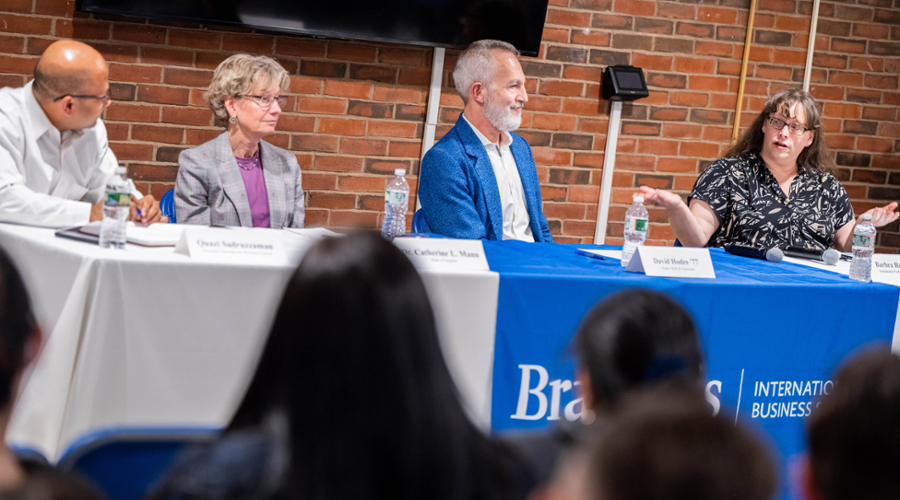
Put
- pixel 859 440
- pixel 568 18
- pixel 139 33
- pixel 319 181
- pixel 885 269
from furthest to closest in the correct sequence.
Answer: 1. pixel 568 18
2. pixel 319 181
3. pixel 139 33
4. pixel 885 269
5. pixel 859 440

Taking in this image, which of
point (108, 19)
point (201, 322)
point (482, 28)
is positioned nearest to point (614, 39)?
point (482, 28)

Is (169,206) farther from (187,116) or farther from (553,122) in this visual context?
(553,122)

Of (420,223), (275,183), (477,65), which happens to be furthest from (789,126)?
(275,183)

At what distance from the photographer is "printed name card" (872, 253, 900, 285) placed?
2.21 m

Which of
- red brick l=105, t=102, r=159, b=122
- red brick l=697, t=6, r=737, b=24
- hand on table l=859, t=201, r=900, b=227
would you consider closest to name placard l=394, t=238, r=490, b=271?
hand on table l=859, t=201, r=900, b=227

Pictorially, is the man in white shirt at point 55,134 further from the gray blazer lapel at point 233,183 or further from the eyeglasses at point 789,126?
the eyeglasses at point 789,126

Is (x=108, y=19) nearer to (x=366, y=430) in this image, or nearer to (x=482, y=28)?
(x=482, y=28)

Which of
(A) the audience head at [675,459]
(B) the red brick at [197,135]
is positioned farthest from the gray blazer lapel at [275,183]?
(A) the audience head at [675,459]

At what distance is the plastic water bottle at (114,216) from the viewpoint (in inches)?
67.5

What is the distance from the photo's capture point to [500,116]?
291 cm

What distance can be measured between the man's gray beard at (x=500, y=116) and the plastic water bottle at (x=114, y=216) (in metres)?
1.44

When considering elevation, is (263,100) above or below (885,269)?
above

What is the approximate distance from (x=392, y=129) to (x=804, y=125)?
164 cm

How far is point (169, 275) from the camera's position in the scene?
1613 millimetres
